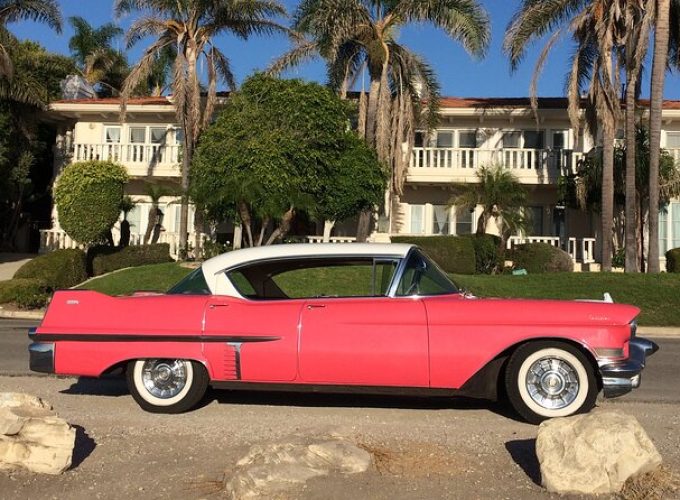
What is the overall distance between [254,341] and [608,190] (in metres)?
17.1

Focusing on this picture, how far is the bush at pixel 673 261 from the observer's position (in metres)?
21.4

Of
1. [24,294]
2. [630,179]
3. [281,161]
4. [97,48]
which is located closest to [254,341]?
[281,161]

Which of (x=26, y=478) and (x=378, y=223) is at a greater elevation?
(x=378, y=223)

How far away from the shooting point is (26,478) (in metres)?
4.18

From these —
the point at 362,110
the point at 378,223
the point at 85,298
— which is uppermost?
the point at 362,110

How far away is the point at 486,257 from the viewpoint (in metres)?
22.1

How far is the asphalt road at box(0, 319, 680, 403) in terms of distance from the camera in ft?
24.0

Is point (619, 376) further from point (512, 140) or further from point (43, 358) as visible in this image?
point (512, 140)

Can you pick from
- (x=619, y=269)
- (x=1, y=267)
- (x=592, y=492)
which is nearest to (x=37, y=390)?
(x=592, y=492)

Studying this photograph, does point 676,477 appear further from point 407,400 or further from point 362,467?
point 407,400

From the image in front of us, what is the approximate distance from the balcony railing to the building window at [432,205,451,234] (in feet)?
6.38

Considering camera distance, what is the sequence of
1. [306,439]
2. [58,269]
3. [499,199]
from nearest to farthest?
[306,439], [58,269], [499,199]

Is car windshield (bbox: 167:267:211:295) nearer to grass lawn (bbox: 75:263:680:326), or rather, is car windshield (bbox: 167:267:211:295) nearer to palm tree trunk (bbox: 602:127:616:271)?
grass lawn (bbox: 75:263:680:326)

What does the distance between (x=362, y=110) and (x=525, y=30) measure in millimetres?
6112
